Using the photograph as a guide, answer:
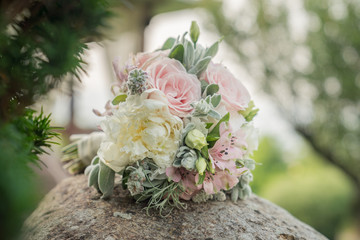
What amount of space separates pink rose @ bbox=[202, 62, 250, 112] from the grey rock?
0.98 feet

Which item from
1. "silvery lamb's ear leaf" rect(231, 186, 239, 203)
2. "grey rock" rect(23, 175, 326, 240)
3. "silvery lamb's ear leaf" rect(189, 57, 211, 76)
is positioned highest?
Result: "silvery lamb's ear leaf" rect(189, 57, 211, 76)

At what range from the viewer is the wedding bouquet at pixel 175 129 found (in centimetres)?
A: 80

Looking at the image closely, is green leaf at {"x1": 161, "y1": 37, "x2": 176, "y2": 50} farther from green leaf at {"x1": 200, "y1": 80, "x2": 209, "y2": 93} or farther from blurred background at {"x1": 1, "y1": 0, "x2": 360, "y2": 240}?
blurred background at {"x1": 1, "y1": 0, "x2": 360, "y2": 240}

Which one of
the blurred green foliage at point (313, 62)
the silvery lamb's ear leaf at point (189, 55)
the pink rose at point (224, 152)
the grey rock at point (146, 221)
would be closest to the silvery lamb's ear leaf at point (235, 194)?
the grey rock at point (146, 221)

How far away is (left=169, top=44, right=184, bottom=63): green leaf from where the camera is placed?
928 mm

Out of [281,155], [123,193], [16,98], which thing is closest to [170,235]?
[123,193]

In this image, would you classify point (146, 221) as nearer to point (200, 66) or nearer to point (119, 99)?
point (119, 99)

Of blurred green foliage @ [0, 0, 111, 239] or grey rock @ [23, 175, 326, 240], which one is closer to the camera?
blurred green foliage @ [0, 0, 111, 239]

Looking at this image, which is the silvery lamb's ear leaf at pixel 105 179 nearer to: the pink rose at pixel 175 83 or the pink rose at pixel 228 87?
the pink rose at pixel 175 83

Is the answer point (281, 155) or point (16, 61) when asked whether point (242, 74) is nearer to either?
point (281, 155)

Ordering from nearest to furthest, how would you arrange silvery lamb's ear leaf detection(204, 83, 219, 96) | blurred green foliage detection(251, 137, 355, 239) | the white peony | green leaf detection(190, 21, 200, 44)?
the white peony → silvery lamb's ear leaf detection(204, 83, 219, 96) → green leaf detection(190, 21, 200, 44) → blurred green foliage detection(251, 137, 355, 239)

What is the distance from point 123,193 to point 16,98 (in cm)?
46

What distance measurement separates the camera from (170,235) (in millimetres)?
803

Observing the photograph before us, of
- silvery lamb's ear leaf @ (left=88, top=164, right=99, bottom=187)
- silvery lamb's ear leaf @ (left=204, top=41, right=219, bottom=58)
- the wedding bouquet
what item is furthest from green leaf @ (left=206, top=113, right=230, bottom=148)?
silvery lamb's ear leaf @ (left=88, top=164, right=99, bottom=187)
